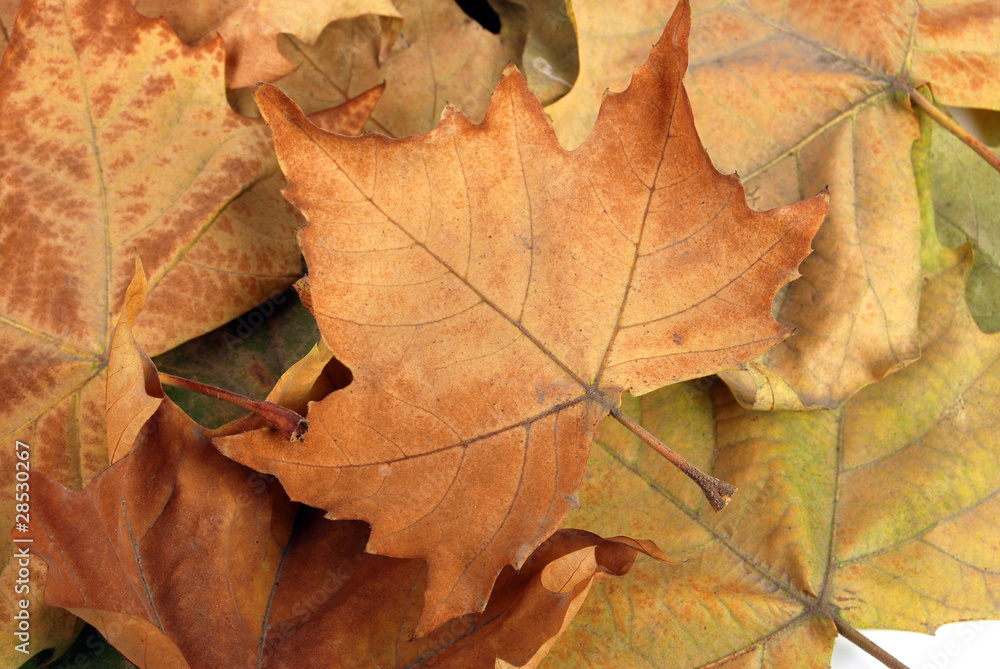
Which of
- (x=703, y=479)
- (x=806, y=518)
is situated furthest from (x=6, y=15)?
(x=806, y=518)

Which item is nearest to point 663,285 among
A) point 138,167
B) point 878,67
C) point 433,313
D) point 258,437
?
point 433,313

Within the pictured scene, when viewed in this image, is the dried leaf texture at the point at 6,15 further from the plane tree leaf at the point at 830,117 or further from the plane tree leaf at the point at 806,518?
the plane tree leaf at the point at 806,518

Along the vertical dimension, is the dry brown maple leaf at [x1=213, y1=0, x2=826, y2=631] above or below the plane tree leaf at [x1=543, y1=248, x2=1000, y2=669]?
above

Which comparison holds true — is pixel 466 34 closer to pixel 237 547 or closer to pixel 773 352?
pixel 773 352

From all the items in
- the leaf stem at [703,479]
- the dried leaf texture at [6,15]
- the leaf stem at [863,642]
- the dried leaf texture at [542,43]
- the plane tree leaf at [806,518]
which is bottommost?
the leaf stem at [863,642]

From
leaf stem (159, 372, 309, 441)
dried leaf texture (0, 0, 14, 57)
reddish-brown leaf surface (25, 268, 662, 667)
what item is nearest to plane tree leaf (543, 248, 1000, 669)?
reddish-brown leaf surface (25, 268, 662, 667)

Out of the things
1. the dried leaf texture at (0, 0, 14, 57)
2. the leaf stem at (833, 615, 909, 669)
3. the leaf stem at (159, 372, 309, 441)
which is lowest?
the leaf stem at (833, 615, 909, 669)

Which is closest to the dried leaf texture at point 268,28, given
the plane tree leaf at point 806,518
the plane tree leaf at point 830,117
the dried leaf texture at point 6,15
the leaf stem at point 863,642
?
the dried leaf texture at point 6,15

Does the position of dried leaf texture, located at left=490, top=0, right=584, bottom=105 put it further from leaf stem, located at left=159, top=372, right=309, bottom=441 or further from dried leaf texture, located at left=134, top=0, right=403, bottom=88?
leaf stem, located at left=159, top=372, right=309, bottom=441
